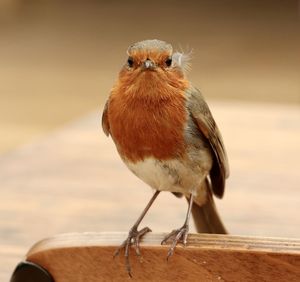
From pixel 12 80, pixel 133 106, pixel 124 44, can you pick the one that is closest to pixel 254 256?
pixel 133 106

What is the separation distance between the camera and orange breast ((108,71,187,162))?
1.28 meters

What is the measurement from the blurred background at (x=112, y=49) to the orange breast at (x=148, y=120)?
3.36m

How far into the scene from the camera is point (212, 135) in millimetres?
1436

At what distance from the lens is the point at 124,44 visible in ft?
23.1

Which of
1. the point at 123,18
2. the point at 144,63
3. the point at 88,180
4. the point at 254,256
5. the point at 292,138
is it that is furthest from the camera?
the point at 123,18

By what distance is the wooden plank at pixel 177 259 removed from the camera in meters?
1.09

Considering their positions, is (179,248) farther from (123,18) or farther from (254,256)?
(123,18)

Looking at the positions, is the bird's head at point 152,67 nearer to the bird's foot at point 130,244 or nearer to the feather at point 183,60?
the feather at point 183,60

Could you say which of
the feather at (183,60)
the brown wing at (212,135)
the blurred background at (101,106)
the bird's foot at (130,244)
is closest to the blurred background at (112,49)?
the blurred background at (101,106)

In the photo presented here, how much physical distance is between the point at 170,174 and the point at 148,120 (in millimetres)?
145

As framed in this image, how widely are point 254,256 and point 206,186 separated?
1.48 ft

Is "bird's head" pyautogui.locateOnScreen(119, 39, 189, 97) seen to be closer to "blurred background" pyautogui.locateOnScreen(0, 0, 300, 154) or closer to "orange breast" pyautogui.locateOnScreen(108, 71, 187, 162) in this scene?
Result: "orange breast" pyautogui.locateOnScreen(108, 71, 187, 162)

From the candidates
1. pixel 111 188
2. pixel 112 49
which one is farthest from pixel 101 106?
pixel 111 188

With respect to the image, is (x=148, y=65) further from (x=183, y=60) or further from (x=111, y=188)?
(x=111, y=188)
